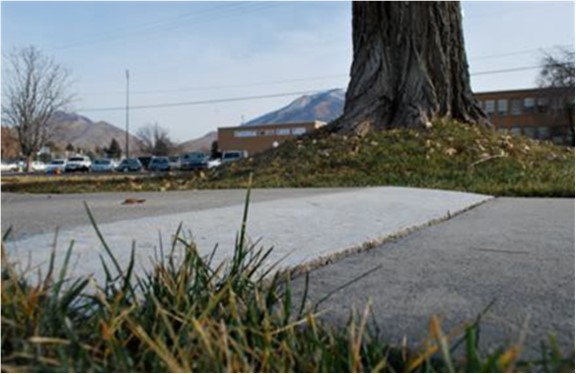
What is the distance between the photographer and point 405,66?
463 inches

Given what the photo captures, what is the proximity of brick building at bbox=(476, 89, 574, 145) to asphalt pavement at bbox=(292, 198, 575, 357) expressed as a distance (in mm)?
60290

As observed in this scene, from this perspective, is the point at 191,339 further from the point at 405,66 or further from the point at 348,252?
the point at 405,66

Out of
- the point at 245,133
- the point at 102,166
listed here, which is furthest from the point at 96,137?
the point at 102,166

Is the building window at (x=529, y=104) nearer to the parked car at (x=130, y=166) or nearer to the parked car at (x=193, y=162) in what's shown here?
the parked car at (x=193, y=162)

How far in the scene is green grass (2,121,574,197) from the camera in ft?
28.9

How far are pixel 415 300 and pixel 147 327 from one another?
1060 millimetres

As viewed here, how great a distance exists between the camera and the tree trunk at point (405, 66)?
457 inches

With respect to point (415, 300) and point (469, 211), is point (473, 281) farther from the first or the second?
point (469, 211)

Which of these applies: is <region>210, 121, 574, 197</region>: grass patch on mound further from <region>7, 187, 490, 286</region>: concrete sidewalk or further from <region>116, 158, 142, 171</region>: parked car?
<region>116, 158, 142, 171</region>: parked car

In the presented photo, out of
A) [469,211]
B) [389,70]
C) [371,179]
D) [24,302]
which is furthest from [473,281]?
[389,70]

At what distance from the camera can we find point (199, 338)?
149cm

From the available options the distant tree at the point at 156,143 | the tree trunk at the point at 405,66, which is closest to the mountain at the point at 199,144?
the distant tree at the point at 156,143

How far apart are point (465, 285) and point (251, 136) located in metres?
70.8

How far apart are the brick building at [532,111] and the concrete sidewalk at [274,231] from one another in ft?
194
